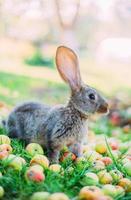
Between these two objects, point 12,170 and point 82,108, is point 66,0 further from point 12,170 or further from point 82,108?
point 12,170

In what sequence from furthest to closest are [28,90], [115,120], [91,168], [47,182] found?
[28,90]
[115,120]
[91,168]
[47,182]

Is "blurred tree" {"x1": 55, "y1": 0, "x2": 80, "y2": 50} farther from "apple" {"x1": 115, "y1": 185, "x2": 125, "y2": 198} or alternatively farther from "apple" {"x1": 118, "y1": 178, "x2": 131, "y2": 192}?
"apple" {"x1": 115, "y1": 185, "x2": 125, "y2": 198}


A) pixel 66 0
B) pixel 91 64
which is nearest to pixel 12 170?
pixel 66 0

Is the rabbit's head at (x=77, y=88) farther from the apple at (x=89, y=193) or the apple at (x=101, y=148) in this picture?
the apple at (x=89, y=193)

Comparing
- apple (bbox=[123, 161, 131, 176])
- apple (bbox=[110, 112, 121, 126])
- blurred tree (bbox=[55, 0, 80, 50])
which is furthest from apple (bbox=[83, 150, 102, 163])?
blurred tree (bbox=[55, 0, 80, 50])

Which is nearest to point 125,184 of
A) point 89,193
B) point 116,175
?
point 116,175

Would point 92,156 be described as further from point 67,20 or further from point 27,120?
point 67,20
